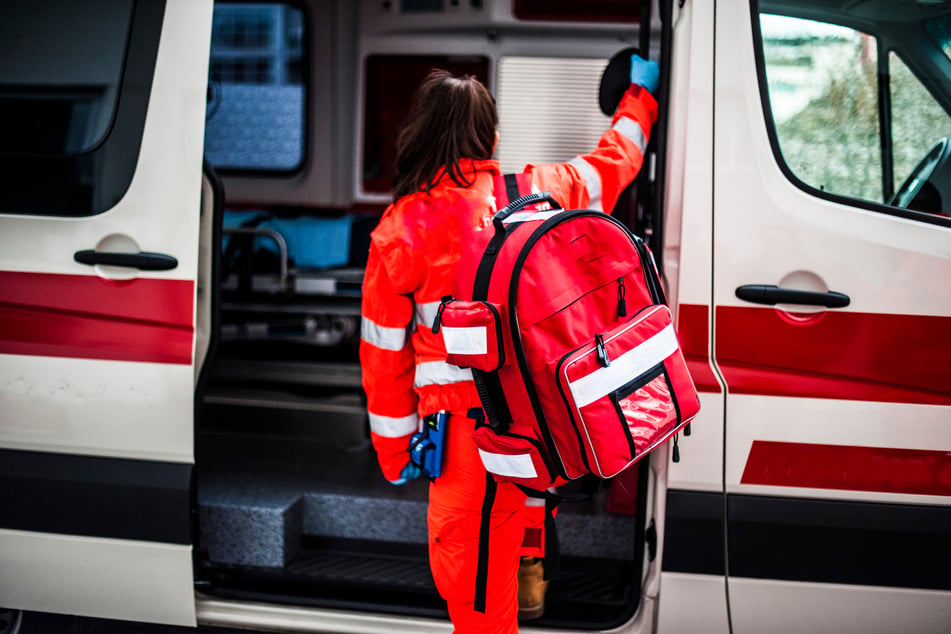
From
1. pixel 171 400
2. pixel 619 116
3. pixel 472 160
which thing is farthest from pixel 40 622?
pixel 619 116

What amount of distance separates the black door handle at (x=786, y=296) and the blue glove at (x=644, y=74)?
0.60 meters

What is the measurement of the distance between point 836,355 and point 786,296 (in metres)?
0.19

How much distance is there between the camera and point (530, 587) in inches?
84.0

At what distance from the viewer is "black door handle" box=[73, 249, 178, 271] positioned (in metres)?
1.95

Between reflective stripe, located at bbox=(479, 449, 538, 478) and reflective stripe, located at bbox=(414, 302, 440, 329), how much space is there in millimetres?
366

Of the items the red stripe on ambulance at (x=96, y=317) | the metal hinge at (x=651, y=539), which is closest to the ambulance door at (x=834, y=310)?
the metal hinge at (x=651, y=539)

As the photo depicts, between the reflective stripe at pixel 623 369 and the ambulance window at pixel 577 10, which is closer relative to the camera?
the reflective stripe at pixel 623 369

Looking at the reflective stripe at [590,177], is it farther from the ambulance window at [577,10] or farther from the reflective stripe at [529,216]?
the ambulance window at [577,10]

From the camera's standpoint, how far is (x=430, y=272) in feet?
5.81

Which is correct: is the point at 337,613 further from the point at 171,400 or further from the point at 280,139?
the point at 280,139

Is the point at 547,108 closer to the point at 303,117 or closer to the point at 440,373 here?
the point at 303,117

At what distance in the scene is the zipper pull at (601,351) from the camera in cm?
150

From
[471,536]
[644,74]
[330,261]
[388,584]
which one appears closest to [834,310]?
[644,74]

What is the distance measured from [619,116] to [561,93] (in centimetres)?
177
